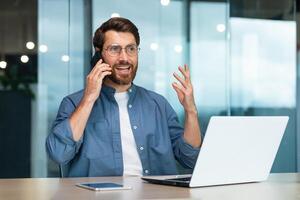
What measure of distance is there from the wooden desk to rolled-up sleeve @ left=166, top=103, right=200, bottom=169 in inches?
19.7

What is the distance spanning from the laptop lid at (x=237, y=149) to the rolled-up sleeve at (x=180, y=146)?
1.55 feet

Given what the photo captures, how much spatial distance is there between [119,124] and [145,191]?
74 cm

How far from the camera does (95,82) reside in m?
2.36

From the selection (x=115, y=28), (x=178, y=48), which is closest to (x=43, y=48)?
(x=178, y=48)

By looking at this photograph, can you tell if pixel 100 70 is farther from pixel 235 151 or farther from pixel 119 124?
pixel 235 151

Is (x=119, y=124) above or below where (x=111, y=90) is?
below

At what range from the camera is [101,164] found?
2391 millimetres

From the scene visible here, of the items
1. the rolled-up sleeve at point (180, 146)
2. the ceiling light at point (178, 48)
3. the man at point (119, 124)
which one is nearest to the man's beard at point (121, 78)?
the man at point (119, 124)

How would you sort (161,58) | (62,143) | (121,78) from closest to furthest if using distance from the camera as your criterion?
1. (62,143)
2. (121,78)
3. (161,58)

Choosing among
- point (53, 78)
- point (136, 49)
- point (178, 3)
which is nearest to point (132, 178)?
point (136, 49)

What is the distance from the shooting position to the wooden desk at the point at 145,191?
1637 mm

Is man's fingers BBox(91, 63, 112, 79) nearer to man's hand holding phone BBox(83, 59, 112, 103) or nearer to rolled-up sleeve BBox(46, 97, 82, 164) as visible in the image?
man's hand holding phone BBox(83, 59, 112, 103)

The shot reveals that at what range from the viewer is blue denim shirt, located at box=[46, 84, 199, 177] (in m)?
2.31

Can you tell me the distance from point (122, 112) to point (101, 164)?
24 centimetres
